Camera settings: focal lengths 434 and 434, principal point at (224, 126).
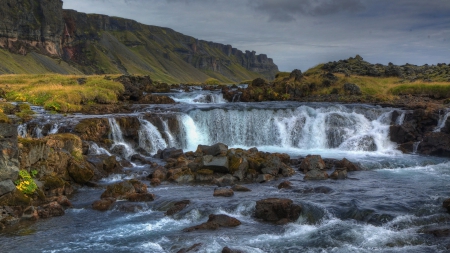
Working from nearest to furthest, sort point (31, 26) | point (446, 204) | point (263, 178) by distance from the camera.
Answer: point (446, 204) < point (263, 178) < point (31, 26)

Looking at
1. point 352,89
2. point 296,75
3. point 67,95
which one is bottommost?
point 67,95

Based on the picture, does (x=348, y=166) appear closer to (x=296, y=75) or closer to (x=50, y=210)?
(x=50, y=210)

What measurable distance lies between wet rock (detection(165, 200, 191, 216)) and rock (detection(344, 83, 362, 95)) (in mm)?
38928

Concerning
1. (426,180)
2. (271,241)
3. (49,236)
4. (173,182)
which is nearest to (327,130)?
(426,180)

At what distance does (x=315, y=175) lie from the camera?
24547mm

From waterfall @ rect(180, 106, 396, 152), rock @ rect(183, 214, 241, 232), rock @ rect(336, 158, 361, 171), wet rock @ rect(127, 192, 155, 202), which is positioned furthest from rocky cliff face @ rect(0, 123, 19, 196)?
rock @ rect(336, 158, 361, 171)

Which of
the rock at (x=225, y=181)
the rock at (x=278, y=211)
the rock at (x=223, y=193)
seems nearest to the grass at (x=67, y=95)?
the rock at (x=225, y=181)

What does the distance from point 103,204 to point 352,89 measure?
135 ft

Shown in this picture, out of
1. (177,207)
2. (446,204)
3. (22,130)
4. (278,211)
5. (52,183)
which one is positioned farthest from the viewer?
(22,130)

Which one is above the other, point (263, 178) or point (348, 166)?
point (348, 166)

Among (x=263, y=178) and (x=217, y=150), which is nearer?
(x=263, y=178)

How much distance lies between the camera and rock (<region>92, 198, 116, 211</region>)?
18906 mm

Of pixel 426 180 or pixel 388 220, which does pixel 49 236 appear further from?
pixel 426 180

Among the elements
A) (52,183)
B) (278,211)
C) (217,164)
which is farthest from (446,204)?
(52,183)
